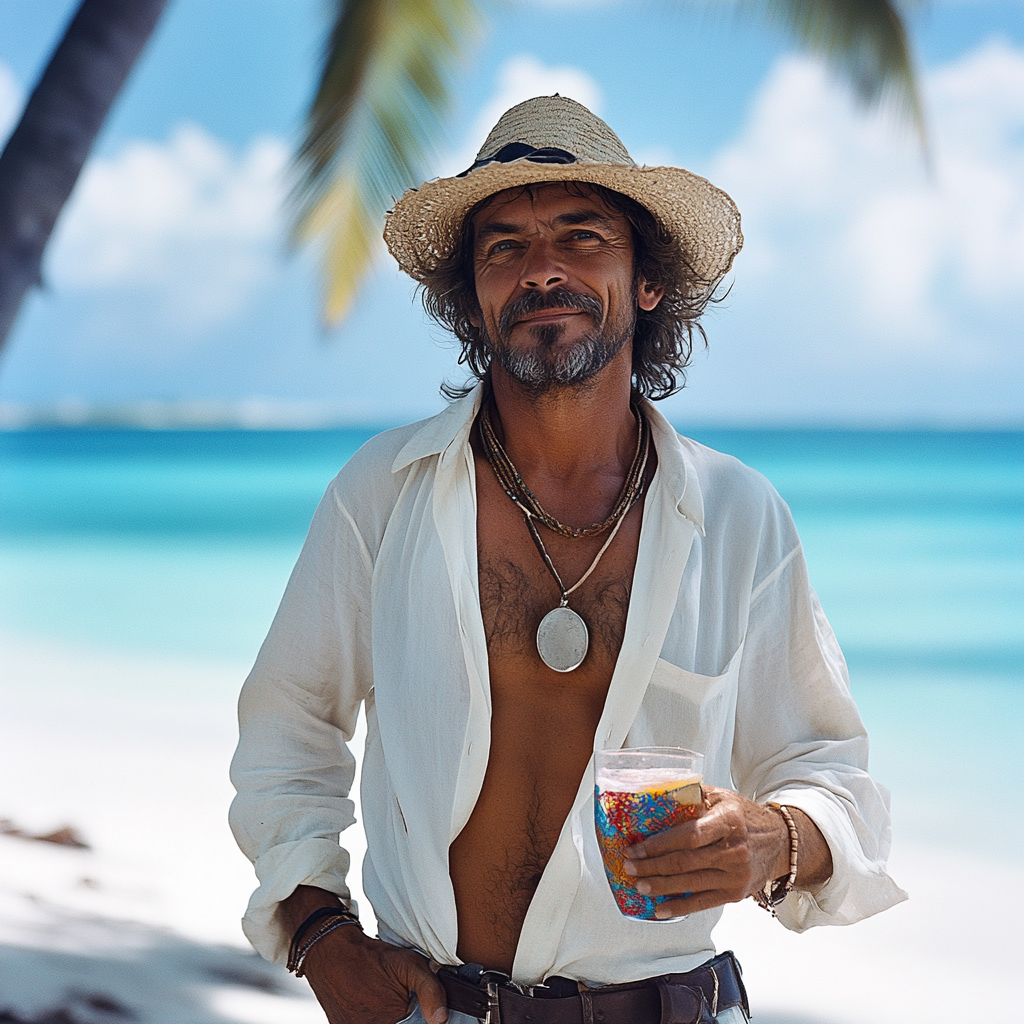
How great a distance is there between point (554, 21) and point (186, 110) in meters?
14.8

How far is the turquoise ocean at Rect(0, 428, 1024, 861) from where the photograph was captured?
9195 millimetres

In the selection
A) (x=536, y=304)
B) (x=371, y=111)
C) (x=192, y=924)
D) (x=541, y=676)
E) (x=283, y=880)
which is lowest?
(x=283, y=880)

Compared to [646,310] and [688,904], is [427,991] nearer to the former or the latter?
[688,904]

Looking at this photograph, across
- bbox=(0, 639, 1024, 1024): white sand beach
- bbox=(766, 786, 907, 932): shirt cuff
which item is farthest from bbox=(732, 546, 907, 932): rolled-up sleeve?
bbox=(0, 639, 1024, 1024): white sand beach

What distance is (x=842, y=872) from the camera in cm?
184

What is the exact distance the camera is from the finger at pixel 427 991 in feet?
5.97

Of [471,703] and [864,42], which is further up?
[864,42]

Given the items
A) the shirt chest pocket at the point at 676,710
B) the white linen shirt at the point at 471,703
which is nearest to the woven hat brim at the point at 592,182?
the white linen shirt at the point at 471,703

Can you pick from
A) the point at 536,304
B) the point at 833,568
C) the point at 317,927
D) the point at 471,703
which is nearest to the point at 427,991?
the point at 317,927

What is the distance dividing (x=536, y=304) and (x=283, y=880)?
3.38ft

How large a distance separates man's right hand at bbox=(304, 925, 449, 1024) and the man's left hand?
1.45ft

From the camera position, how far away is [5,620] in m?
14.0

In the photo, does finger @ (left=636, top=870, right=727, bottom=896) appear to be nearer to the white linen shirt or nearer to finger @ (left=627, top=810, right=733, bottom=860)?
finger @ (left=627, top=810, right=733, bottom=860)

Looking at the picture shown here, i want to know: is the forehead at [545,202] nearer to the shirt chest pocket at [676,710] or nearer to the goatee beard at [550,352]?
the goatee beard at [550,352]
